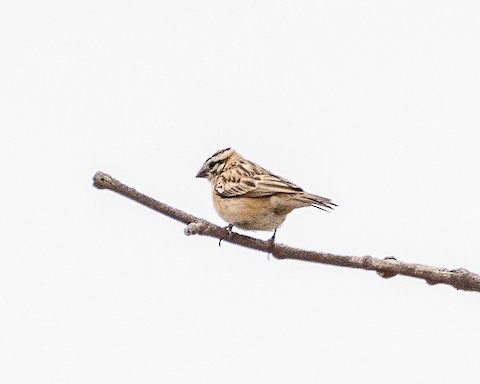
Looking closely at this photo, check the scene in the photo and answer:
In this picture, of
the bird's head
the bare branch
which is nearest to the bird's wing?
the bird's head

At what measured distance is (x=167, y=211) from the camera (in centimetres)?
499

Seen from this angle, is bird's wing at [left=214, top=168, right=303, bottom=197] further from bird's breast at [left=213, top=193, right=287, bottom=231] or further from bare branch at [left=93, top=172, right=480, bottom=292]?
bare branch at [left=93, top=172, right=480, bottom=292]

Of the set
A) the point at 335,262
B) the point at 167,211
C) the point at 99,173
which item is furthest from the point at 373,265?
the point at 99,173

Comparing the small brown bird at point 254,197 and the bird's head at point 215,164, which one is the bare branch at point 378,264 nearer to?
the small brown bird at point 254,197

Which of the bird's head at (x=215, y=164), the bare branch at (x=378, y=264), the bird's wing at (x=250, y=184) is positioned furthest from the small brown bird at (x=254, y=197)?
the bare branch at (x=378, y=264)

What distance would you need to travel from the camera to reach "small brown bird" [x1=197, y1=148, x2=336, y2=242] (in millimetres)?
8844

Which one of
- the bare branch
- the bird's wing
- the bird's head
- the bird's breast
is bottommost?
the bare branch

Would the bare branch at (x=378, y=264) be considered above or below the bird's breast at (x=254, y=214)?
below

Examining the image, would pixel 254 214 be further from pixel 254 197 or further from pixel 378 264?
pixel 378 264

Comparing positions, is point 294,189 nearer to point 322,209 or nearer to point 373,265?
point 322,209

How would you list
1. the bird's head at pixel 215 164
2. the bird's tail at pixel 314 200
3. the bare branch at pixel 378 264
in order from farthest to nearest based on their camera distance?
the bird's head at pixel 215 164 → the bird's tail at pixel 314 200 → the bare branch at pixel 378 264

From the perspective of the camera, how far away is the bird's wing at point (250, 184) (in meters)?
9.08

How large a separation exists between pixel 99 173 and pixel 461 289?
7.50 ft

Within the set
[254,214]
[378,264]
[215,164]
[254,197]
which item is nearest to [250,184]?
[254,197]
